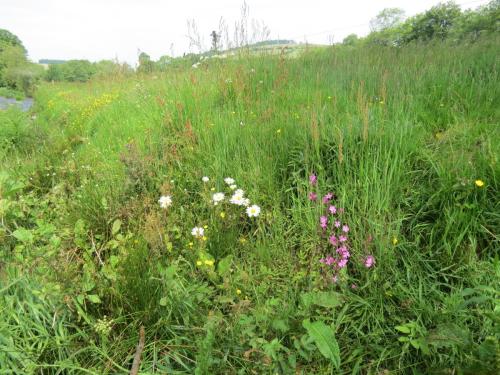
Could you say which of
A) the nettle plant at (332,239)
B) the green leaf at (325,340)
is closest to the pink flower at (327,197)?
the nettle plant at (332,239)

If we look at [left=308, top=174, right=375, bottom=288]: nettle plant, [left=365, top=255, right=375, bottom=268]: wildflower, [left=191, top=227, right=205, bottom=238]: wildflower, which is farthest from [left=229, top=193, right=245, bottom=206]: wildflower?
[left=365, top=255, right=375, bottom=268]: wildflower

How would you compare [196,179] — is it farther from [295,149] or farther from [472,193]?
[472,193]

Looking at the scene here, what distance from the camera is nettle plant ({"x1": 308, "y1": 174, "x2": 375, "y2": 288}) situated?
1.32 meters

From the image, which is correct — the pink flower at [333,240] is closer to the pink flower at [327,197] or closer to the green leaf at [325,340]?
the pink flower at [327,197]

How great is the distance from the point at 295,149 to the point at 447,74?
1.99m

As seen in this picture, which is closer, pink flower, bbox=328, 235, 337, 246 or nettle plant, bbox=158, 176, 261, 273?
pink flower, bbox=328, 235, 337, 246

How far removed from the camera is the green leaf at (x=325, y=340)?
1.01 meters

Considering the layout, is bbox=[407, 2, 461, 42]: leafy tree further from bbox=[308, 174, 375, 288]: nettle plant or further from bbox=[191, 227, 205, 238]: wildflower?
bbox=[191, 227, 205, 238]: wildflower

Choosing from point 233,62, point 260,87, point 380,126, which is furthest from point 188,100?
point 380,126

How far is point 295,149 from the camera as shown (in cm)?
204

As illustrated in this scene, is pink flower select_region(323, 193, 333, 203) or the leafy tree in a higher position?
the leafy tree

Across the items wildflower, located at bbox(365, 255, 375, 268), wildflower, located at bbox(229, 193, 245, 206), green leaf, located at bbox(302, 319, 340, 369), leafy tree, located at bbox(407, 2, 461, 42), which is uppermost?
leafy tree, located at bbox(407, 2, 461, 42)

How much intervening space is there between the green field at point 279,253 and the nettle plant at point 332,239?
0.02 meters

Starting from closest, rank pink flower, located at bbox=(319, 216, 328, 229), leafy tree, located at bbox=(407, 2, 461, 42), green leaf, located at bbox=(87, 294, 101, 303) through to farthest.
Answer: green leaf, located at bbox=(87, 294, 101, 303) → pink flower, located at bbox=(319, 216, 328, 229) → leafy tree, located at bbox=(407, 2, 461, 42)
